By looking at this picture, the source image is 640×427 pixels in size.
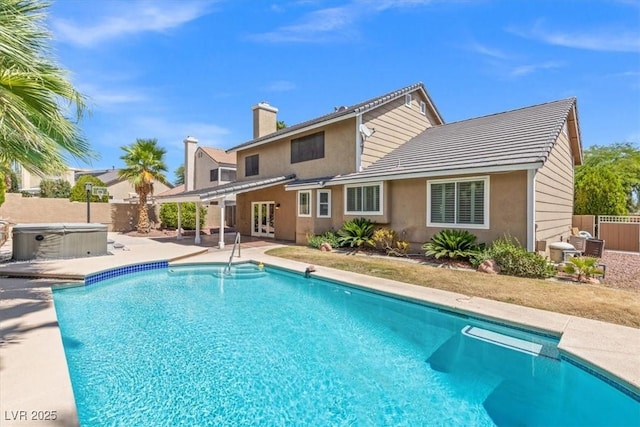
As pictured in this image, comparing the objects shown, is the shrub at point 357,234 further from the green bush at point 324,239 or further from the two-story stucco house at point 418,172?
the two-story stucco house at point 418,172

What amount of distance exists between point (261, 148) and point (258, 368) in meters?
18.3

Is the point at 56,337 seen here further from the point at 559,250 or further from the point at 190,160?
the point at 190,160

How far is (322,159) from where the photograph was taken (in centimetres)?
1764

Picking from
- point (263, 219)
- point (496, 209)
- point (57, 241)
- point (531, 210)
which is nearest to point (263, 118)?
point (263, 219)

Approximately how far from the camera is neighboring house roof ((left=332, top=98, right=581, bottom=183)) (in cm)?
1089

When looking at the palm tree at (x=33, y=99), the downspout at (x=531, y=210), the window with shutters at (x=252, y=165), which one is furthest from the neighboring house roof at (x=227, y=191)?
the downspout at (x=531, y=210)

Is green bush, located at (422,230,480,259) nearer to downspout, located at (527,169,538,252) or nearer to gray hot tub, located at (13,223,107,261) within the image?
downspout, located at (527,169,538,252)

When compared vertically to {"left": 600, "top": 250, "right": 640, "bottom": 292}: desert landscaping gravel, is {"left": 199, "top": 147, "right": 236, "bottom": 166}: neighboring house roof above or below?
above

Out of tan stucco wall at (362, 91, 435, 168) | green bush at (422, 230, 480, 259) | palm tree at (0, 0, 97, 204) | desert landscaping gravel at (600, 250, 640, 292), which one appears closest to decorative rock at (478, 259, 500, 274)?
green bush at (422, 230, 480, 259)

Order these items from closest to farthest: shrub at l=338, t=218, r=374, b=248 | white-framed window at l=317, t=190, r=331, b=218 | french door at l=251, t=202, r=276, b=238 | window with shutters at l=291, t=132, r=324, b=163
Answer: shrub at l=338, t=218, r=374, b=248
white-framed window at l=317, t=190, r=331, b=218
window with shutters at l=291, t=132, r=324, b=163
french door at l=251, t=202, r=276, b=238

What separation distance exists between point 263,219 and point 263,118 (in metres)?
8.06

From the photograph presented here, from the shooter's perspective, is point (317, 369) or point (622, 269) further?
point (622, 269)

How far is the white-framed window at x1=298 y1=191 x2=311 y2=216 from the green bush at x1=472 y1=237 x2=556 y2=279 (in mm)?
9011

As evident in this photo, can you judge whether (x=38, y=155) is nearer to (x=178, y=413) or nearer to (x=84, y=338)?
(x=84, y=338)
